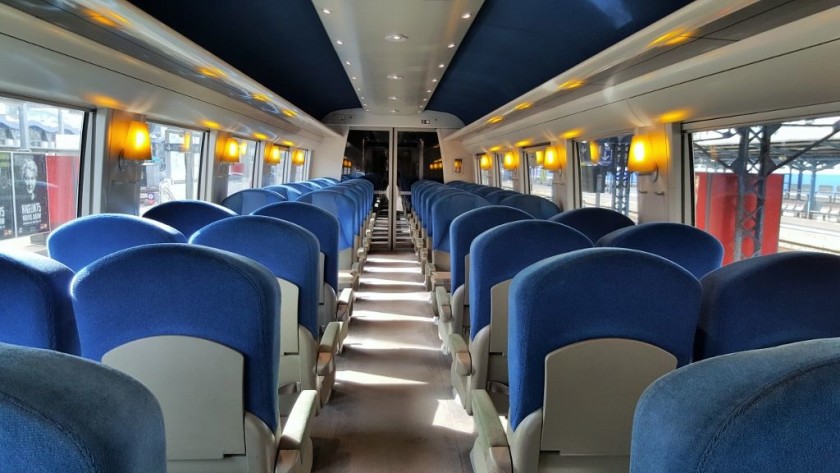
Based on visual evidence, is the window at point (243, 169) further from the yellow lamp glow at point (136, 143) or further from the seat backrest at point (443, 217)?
the seat backrest at point (443, 217)

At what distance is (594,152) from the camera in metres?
9.66

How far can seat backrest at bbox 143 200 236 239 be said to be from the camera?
470 cm

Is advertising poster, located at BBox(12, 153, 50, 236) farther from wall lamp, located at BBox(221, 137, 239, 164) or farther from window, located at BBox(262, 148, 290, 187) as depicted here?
window, located at BBox(262, 148, 290, 187)

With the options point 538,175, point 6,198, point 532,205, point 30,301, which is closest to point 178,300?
point 30,301

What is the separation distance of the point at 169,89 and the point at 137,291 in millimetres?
4337

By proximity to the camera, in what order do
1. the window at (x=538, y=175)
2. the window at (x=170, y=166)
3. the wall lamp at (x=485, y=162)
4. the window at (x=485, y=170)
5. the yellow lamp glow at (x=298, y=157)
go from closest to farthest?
the window at (x=170, y=166), the window at (x=538, y=175), the yellow lamp glow at (x=298, y=157), the wall lamp at (x=485, y=162), the window at (x=485, y=170)

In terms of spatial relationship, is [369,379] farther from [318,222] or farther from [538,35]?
[538,35]

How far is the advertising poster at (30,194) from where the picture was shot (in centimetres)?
511

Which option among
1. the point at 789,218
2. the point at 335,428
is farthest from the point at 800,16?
the point at 335,428

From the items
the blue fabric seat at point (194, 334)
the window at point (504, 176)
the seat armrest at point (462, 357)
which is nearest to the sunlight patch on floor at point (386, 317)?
the seat armrest at point (462, 357)

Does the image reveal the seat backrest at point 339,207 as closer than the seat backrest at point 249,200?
Yes

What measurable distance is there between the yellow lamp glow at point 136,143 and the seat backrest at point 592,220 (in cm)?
421

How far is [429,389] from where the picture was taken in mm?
5281

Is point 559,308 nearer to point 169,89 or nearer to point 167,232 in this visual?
point 167,232
